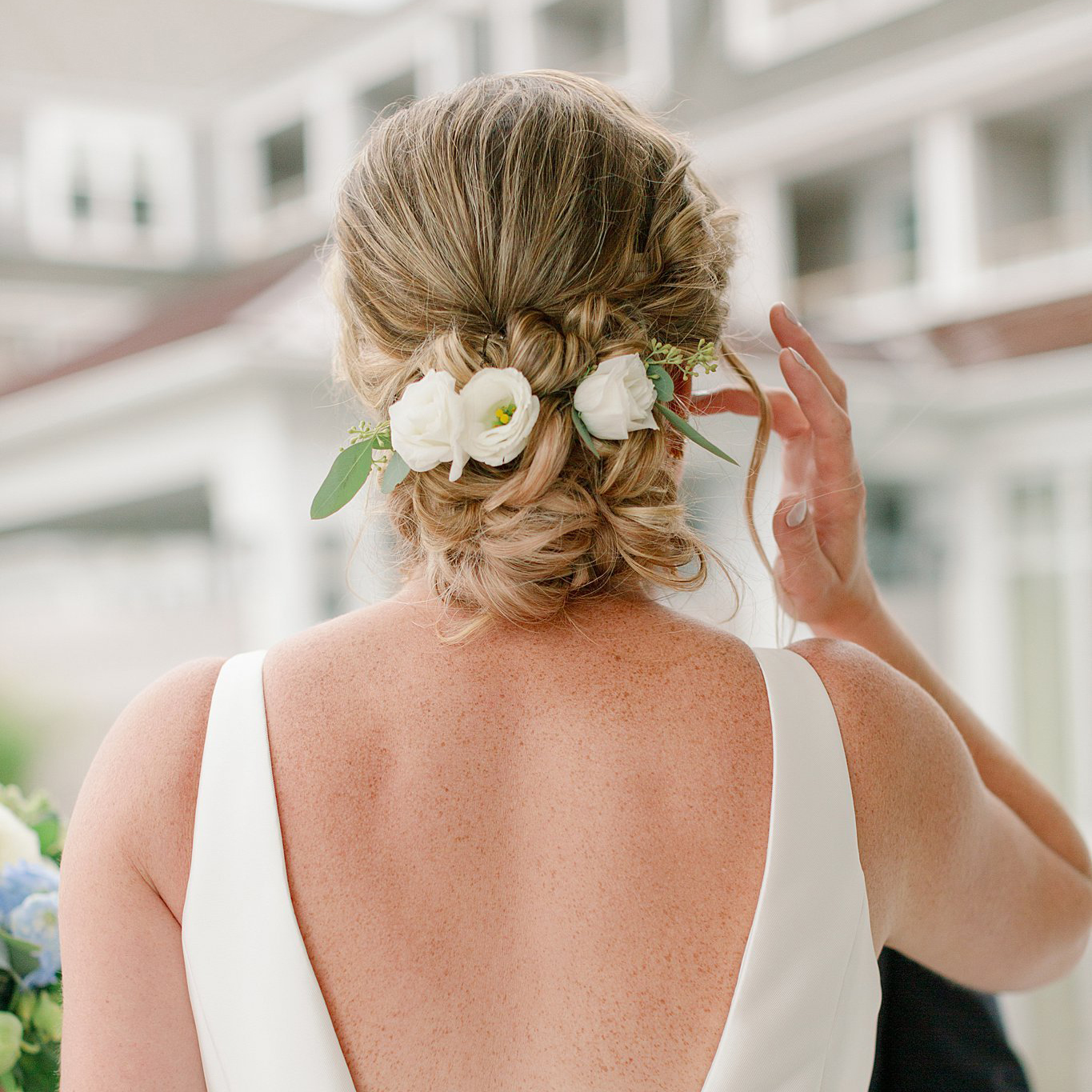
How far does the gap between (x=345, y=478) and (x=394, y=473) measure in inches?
2.1

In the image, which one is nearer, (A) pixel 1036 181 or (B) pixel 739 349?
(B) pixel 739 349

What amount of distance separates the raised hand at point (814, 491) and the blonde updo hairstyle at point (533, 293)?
0.16 meters

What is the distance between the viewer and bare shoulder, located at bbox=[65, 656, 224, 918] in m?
0.83

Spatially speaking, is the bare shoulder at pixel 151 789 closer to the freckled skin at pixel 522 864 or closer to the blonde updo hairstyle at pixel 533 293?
the freckled skin at pixel 522 864

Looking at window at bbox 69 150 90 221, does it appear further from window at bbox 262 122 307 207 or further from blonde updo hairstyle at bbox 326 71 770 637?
blonde updo hairstyle at bbox 326 71 770 637

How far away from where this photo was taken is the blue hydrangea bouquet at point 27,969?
104cm

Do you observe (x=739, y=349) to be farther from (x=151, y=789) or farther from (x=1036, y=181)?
(x=1036, y=181)

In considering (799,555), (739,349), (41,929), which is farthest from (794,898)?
(739,349)

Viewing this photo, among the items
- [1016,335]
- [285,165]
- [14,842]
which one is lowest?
[14,842]

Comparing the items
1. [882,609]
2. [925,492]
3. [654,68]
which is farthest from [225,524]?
[654,68]

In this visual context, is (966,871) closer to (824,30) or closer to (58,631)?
(58,631)

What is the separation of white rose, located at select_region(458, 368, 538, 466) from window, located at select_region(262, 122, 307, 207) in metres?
12.0

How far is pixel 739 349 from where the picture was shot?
6.42 ft

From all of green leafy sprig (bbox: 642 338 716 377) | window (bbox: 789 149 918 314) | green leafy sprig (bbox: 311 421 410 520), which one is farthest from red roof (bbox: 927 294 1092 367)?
green leafy sprig (bbox: 311 421 410 520)
